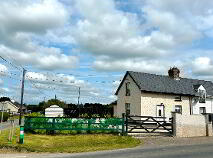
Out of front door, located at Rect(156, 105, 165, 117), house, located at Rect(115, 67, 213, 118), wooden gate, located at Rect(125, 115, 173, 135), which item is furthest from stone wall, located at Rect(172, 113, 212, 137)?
front door, located at Rect(156, 105, 165, 117)

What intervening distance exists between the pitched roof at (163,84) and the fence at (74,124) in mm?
15597

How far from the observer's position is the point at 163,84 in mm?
41219

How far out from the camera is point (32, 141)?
60.3ft

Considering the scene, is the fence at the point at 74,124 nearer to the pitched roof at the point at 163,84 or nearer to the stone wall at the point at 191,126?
the stone wall at the point at 191,126

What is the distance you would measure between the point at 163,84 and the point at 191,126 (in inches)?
650

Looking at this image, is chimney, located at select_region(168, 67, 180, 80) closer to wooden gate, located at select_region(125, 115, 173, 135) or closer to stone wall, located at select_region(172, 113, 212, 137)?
stone wall, located at select_region(172, 113, 212, 137)

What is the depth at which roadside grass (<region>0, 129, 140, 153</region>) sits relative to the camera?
52.4 feet

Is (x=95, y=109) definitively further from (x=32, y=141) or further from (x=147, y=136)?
(x=32, y=141)

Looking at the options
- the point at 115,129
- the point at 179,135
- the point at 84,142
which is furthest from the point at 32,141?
the point at 179,135

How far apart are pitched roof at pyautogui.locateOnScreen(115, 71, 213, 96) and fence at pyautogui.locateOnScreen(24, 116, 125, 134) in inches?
614

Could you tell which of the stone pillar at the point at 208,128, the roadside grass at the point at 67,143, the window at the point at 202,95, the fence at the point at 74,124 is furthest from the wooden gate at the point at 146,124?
the window at the point at 202,95

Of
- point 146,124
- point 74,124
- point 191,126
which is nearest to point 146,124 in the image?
point 146,124

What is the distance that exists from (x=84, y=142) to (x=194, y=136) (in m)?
10.6

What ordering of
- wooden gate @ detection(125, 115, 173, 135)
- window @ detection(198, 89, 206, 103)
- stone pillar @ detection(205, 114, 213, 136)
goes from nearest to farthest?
wooden gate @ detection(125, 115, 173, 135) < stone pillar @ detection(205, 114, 213, 136) < window @ detection(198, 89, 206, 103)
